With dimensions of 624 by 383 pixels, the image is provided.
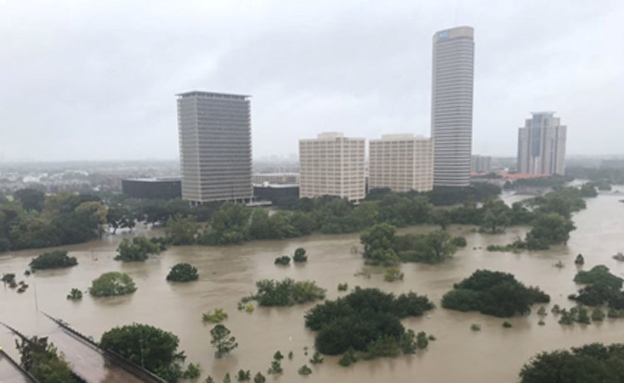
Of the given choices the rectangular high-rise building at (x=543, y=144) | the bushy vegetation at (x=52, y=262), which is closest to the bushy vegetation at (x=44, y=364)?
the bushy vegetation at (x=52, y=262)

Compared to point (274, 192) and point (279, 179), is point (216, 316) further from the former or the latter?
point (279, 179)

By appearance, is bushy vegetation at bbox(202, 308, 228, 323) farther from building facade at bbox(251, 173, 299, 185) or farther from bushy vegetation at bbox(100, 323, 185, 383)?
building facade at bbox(251, 173, 299, 185)

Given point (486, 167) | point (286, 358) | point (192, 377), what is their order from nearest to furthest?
point (192, 377) < point (286, 358) < point (486, 167)

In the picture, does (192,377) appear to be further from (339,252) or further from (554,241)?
(554,241)

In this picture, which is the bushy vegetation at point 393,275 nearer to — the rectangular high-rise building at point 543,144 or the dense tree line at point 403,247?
the dense tree line at point 403,247

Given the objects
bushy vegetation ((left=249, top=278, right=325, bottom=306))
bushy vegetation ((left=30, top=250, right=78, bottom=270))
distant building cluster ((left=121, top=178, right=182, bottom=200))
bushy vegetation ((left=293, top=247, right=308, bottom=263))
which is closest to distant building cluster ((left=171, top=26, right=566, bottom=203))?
distant building cluster ((left=121, top=178, right=182, bottom=200))

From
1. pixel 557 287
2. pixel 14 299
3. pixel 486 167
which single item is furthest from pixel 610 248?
pixel 486 167

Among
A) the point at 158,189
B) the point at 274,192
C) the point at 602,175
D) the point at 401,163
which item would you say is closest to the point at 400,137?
the point at 401,163
